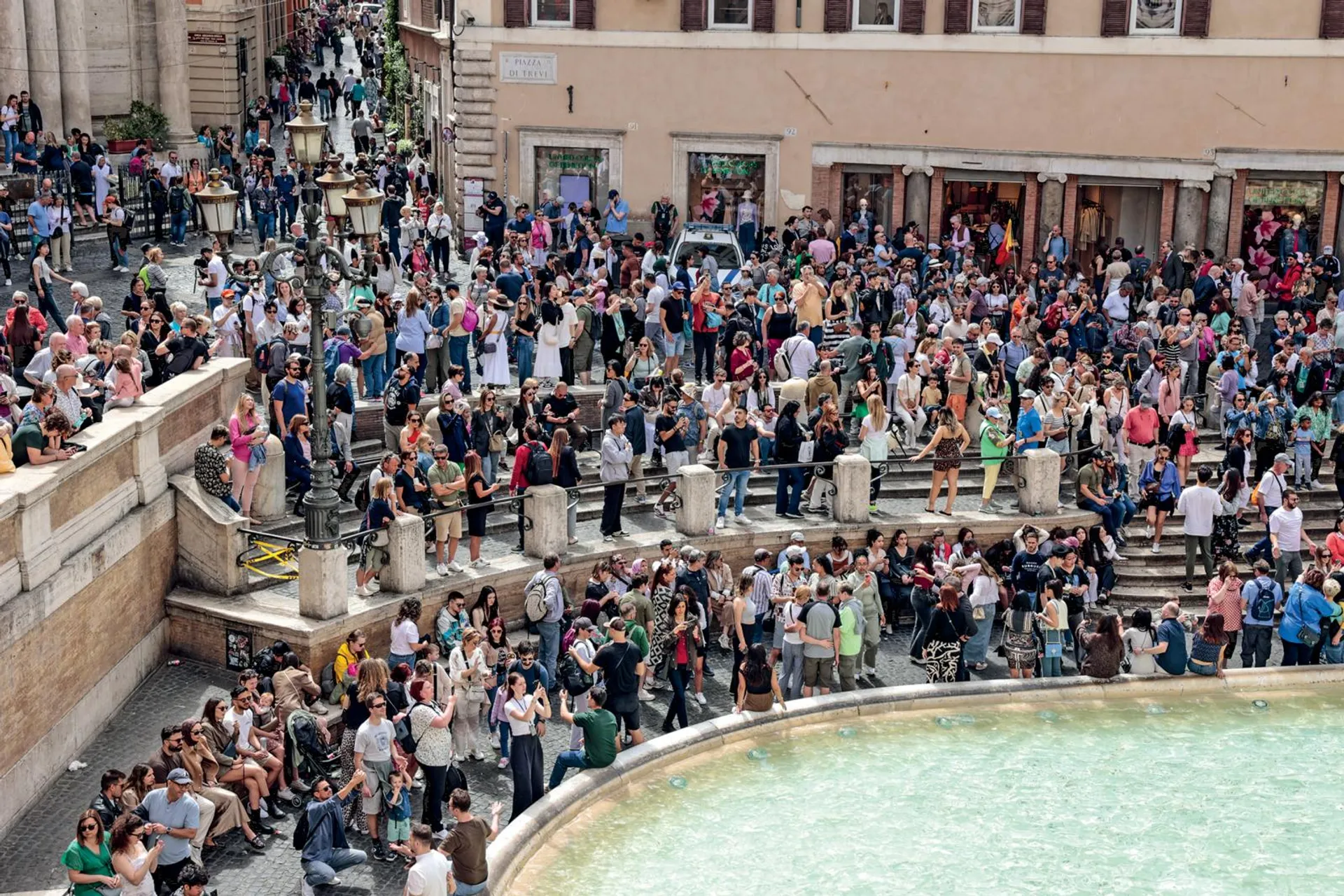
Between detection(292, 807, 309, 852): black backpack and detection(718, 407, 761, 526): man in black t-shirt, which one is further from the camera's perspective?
detection(718, 407, 761, 526): man in black t-shirt

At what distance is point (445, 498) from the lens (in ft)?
68.0

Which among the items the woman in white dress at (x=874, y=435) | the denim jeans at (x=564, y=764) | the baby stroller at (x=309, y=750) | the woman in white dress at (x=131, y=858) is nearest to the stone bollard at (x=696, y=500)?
the woman in white dress at (x=874, y=435)

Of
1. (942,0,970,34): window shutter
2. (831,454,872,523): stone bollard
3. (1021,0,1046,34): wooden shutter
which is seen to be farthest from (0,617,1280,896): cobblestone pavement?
(942,0,970,34): window shutter

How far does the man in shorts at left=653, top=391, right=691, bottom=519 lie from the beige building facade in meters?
12.1

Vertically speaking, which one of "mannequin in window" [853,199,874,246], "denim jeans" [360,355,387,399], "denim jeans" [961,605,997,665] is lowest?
"denim jeans" [961,605,997,665]

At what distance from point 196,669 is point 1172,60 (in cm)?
2031

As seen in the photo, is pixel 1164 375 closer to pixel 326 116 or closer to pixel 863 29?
pixel 863 29

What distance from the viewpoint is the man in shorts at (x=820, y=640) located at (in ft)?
64.3

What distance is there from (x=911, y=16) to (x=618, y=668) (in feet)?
61.7

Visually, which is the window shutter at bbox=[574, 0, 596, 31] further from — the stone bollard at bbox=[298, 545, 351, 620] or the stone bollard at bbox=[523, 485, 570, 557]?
the stone bollard at bbox=[298, 545, 351, 620]

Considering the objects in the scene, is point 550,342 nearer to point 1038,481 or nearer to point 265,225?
point 1038,481

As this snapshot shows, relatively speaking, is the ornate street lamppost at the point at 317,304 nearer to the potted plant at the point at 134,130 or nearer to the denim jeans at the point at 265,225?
the denim jeans at the point at 265,225

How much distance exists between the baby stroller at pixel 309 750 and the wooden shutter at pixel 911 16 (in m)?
20.0

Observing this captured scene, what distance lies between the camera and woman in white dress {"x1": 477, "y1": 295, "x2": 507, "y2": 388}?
24844 millimetres
